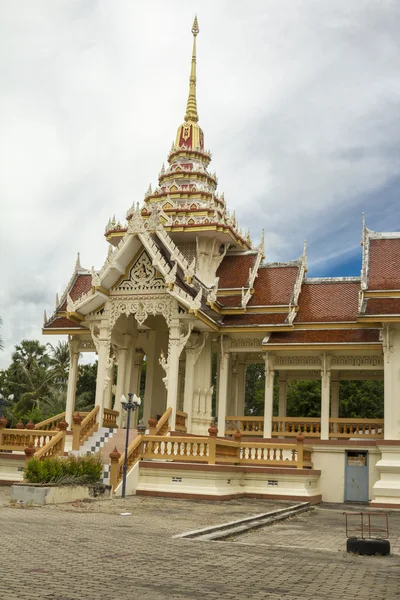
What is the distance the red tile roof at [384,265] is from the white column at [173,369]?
5883mm

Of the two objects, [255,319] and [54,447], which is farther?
[255,319]

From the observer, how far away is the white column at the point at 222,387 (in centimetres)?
2264

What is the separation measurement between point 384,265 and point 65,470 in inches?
468

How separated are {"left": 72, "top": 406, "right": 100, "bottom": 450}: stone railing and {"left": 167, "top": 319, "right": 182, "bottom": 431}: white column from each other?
221cm

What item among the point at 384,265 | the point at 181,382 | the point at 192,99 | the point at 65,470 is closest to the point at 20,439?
the point at 65,470

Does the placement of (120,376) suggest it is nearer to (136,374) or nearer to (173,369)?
(136,374)

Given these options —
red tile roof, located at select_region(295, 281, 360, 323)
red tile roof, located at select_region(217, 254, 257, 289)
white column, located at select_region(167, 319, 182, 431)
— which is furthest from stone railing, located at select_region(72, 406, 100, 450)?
red tile roof, located at select_region(295, 281, 360, 323)

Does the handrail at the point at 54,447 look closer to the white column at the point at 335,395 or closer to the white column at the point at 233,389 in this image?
the white column at the point at 233,389

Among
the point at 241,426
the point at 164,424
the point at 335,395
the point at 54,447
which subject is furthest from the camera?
the point at 335,395

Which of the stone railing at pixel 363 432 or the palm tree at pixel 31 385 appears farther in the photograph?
the palm tree at pixel 31 385

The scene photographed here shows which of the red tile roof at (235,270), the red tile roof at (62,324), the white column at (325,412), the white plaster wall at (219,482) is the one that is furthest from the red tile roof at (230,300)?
the white plaster wall at (219,482)

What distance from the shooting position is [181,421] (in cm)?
2150

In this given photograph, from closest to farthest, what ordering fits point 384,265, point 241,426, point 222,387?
point 384,265 < point 222,387 < point 241,426

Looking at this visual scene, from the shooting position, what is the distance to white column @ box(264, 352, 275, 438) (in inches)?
862
